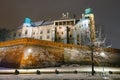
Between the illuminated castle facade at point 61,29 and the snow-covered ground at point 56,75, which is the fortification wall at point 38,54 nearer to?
the snow-covered ground at point 56,75

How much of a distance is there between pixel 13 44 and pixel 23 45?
4.07m

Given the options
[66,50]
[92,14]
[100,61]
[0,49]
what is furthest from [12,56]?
[92,14]

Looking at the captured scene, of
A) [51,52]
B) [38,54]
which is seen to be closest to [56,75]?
[38,54]

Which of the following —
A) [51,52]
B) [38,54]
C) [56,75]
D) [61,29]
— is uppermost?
[61,29]

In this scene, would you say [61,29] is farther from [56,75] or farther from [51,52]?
[56,75]

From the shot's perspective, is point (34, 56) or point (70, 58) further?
point (70, 58)

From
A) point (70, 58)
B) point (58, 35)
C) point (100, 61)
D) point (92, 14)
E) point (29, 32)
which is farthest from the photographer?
point (29, 32)

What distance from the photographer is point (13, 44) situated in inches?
1843

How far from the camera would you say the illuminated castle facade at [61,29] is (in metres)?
96.4

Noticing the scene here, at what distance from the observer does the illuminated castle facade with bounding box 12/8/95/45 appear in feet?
316

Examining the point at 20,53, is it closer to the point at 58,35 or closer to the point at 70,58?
the point at 70,58

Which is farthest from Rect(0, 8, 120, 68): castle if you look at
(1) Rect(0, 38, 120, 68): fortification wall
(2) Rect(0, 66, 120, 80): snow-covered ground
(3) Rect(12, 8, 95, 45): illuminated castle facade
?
(3) Rect(12, 8, 95, 45): illuminated castle facade

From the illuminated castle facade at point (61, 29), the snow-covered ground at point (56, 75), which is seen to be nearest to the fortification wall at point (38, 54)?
the snow-covered ground at point (56, 75)

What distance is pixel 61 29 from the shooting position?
105 metres
